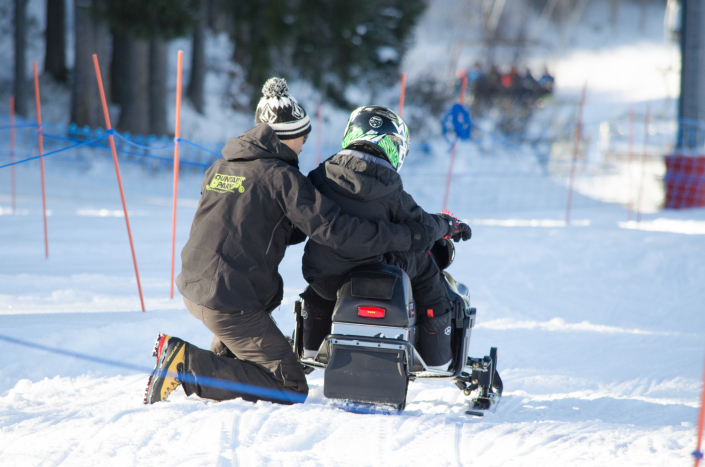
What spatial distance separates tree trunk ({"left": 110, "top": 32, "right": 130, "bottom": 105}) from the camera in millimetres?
15539

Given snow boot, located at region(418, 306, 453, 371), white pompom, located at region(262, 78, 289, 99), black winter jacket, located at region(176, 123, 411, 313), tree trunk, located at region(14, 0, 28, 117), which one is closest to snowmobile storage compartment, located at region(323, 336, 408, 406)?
snow boot, located at region(418, 306, 453, 371)

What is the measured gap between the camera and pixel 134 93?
1550 centimetres

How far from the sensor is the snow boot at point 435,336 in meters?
3.01

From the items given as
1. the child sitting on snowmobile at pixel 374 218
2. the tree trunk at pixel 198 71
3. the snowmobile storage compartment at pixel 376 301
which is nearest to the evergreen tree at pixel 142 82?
the tree trunk at pixel 198 71

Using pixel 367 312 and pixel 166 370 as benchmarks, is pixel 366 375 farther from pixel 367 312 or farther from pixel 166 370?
pixel 166 370

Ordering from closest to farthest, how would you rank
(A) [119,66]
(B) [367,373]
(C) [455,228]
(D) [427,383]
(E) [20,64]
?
1. (B) [367,373]
2. (C) [455,228]
3. (D) [427,383]
4. (A) [119,66]
5. (E) [20,64]

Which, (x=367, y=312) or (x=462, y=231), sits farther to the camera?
(x=462, y=231)

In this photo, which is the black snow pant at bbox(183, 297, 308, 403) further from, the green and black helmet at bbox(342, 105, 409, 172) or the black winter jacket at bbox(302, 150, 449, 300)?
the green and black helmet at bbox(342, 105, 409, 172)

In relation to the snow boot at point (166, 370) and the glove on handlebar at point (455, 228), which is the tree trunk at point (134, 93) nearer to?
the snow boot at point (166, 370)

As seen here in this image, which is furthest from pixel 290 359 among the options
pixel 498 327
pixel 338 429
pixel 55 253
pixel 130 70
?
pixel 130 70

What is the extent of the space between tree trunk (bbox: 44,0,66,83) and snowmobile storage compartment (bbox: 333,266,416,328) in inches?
741

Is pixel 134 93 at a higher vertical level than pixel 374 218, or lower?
higher

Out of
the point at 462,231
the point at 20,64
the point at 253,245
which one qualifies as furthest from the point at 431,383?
the point at 20,64

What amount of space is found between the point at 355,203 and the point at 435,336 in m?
0.77
